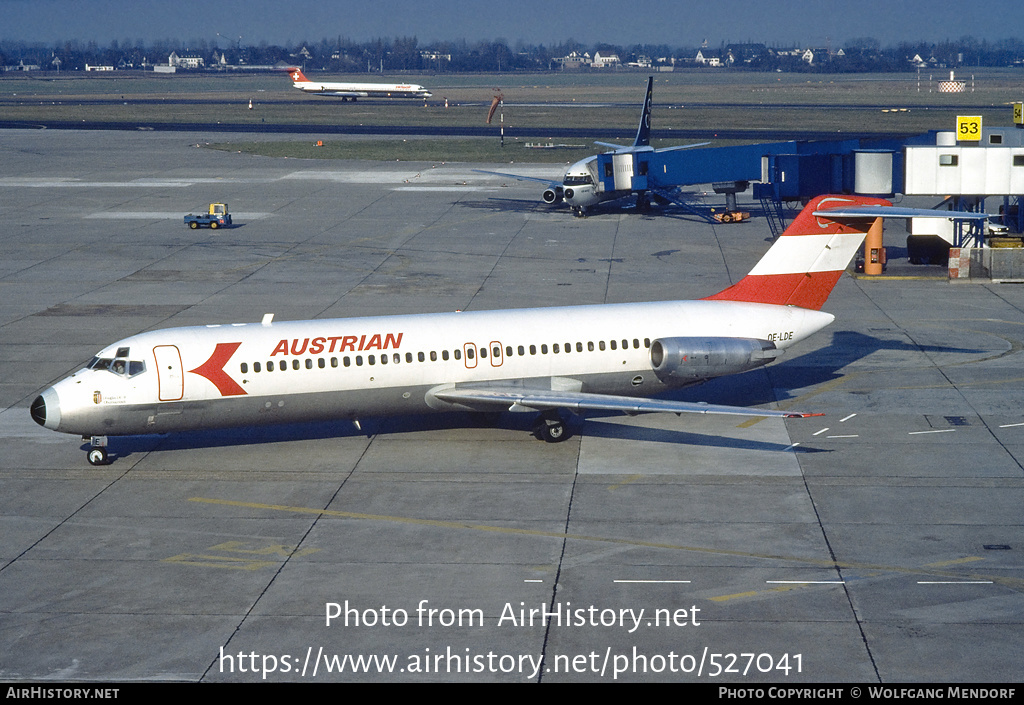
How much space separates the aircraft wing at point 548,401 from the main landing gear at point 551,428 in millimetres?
667

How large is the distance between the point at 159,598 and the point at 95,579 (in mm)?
1729

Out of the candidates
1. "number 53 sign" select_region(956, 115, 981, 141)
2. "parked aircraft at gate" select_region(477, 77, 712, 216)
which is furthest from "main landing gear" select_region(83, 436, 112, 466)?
"parked aircraft at gate" select_region(477, 77, 712, 216)

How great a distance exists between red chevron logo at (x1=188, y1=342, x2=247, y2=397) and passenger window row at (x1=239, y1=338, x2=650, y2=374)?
15.9 inches

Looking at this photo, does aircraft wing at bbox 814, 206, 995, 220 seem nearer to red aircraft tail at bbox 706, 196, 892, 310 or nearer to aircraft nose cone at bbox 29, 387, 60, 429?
red aircraft tail at bbox 706, 196, 892, 310

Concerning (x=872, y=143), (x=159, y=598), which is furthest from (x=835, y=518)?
(x=872, y=143)

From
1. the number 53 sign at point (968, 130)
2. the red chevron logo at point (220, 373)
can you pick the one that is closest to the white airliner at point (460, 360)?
the red chevron logo at point (220, 373)

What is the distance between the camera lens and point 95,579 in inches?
854

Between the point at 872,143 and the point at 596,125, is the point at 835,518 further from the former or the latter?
the point at 596,125

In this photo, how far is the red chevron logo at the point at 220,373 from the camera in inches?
1093

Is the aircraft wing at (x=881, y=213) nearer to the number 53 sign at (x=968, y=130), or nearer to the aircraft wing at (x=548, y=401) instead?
the aircraft wing at (x=548, y=401)

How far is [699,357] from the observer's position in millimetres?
29578

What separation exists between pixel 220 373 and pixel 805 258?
52.1ft

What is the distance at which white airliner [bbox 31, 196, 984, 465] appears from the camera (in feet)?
90.5

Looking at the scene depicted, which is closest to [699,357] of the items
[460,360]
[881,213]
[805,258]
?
[805,258]
